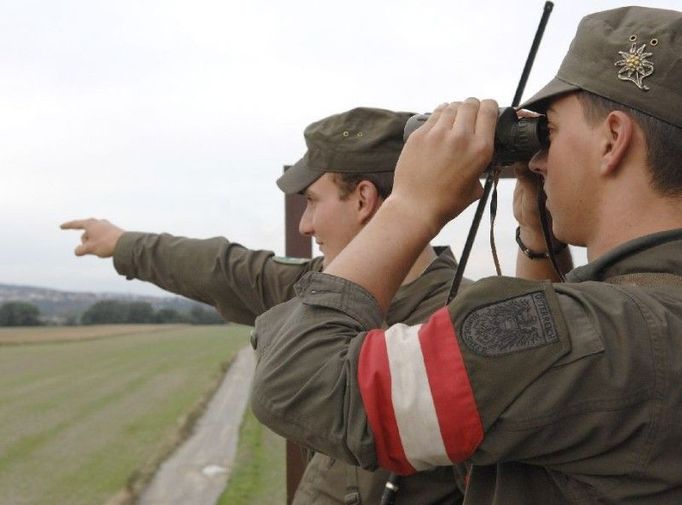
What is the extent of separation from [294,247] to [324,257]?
67cm

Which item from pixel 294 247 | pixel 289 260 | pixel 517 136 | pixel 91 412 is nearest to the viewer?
pixel 517 136

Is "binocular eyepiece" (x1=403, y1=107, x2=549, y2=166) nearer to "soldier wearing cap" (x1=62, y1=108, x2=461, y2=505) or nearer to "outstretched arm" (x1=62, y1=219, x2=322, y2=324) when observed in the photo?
"soldier wearing cap" (x1=62, y1=108, x2=461, y2=505)

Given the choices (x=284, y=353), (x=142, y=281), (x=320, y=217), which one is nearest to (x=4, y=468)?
(x=142, y=281)

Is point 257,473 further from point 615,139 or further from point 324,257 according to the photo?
point 615,139

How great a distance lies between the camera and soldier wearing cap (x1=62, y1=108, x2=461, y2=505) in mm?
2285

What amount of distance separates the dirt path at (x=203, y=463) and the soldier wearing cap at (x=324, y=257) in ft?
9.11

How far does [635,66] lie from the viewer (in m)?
1.44

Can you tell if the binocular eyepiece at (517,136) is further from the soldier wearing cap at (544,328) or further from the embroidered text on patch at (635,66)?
the embroidered text on patch at (635,66)

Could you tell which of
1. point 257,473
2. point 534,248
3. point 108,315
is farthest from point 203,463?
point 108,315

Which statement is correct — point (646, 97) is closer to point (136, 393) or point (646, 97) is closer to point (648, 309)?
point (648, 309)

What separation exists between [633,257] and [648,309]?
0.16 meters

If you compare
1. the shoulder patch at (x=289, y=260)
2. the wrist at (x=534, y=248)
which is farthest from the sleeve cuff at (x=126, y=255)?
the wrist at (x=534, y=248)

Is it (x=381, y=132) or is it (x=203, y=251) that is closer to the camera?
(x=381, y=132)

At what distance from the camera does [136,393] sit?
20.2 m
